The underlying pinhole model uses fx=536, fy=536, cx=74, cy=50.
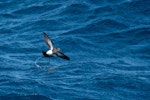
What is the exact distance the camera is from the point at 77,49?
2966cm

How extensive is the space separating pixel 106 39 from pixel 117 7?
5.00 metres

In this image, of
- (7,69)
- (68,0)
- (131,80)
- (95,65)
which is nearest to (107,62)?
(95,65)

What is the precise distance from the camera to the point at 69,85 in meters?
24.8

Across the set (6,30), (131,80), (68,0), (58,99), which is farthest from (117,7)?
(58,99)

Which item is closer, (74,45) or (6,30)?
(74,45)

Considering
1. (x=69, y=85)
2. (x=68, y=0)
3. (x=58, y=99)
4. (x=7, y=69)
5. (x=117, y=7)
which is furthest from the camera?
(x=68, y=0)

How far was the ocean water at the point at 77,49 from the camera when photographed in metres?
24.2

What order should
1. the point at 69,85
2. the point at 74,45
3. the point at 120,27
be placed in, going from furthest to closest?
the point at 120,27 → the point at 74,45 → the point at 69,85

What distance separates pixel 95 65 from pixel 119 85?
2.64m

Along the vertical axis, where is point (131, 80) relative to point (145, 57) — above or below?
below

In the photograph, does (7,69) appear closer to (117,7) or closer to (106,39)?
(106,39)

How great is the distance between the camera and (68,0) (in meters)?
38.3

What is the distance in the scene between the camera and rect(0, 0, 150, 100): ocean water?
954 inches

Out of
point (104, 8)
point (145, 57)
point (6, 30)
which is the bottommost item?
point (145, 57)
